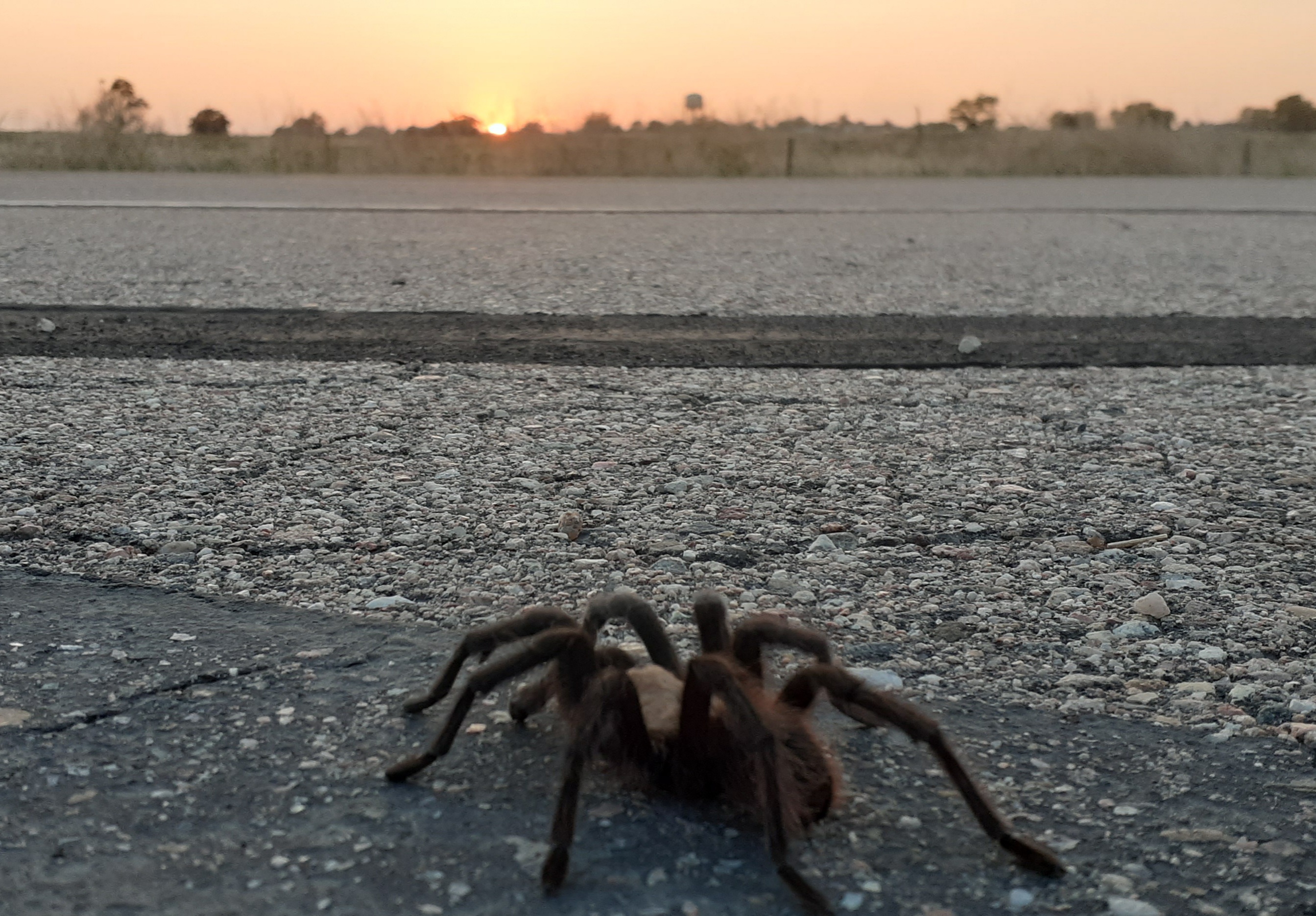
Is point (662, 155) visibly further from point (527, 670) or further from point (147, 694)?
point (527, 670)

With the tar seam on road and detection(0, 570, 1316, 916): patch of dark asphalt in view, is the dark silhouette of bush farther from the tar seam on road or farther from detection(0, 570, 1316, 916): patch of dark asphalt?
detection(0, 570, 1316, 916): patch of dark asphalt

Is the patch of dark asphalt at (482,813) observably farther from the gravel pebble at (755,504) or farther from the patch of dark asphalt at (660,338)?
the patch of dark asphalt at (660,338)

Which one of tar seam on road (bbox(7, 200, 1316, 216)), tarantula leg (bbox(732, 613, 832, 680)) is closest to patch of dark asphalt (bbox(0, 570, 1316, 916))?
tarantula leg (bbox(732, 613, 832, 680))

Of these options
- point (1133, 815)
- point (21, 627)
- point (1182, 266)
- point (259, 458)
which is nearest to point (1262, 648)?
point (1133, 815)

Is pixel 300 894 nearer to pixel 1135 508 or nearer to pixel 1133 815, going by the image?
pixel 1133 815

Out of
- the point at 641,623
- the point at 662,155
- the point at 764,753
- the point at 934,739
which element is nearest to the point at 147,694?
the point at 641,623

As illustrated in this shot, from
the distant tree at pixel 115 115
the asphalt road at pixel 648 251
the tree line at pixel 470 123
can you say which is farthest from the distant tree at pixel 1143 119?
the distant tree at pixel 115 115
